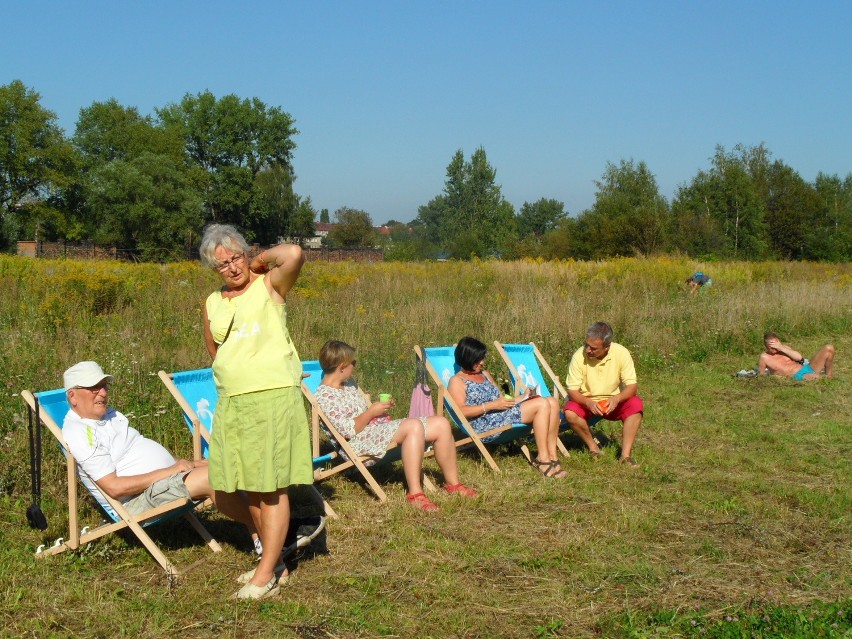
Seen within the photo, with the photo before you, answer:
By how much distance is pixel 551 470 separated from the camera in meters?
6.20

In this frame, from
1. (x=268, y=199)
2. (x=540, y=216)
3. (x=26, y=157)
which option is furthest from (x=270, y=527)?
(x=540, y=216)

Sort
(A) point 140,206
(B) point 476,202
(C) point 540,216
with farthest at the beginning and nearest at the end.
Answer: (C) point 540,216
(B) point 476,202
(A) point 140,206

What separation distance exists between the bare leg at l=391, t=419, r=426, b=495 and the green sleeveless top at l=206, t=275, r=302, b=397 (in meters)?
1.79

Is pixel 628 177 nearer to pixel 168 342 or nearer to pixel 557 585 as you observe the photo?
pixel 168 342

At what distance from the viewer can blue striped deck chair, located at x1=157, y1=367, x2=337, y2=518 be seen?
16.6ft

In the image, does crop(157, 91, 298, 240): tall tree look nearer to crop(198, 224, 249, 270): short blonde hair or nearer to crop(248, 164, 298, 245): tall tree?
crop(248, 164, 298, 245): tall tree

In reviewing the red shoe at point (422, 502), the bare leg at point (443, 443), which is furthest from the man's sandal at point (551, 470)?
the red shoe at point (422, 502)

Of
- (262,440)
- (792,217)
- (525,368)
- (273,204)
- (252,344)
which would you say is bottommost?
(525,368)

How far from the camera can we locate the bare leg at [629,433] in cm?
662

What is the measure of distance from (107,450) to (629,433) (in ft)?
13.1

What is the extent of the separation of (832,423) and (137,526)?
20.9 ft

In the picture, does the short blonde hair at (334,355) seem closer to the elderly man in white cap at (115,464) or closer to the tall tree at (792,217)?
the elderly man in white cap at (115,464)

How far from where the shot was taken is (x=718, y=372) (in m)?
11.0

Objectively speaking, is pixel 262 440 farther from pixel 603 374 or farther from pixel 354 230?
pixel 354 230
